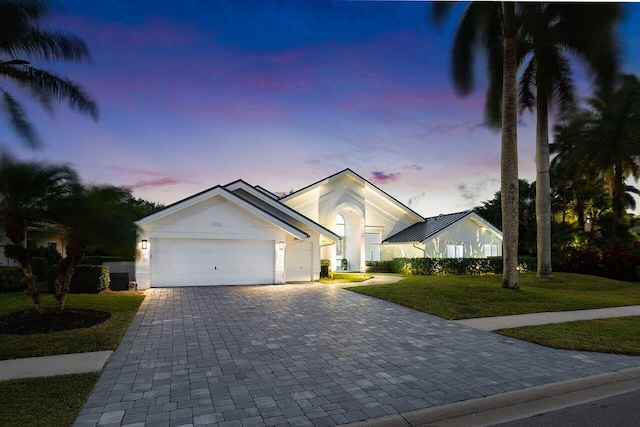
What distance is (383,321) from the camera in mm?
9633

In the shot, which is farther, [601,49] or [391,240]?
[391,240]

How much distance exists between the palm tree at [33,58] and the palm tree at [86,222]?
6.35 metres

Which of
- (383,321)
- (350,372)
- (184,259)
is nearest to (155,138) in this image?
(184,259)

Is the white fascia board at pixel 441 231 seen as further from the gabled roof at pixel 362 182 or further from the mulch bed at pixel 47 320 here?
the mulch bed at pixel 47 320

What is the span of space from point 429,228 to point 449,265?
11.8 ft

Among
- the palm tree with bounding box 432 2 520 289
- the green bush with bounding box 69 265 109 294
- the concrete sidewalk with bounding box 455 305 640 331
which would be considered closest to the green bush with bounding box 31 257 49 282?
the green bush with bounding box 69 265 109 294

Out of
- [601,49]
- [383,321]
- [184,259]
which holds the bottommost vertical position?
[383,321]

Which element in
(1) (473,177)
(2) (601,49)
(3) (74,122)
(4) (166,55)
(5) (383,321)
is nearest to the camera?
(5) (383,321)

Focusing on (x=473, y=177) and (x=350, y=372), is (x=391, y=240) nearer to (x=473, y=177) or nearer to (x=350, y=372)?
(x=473, y=177)

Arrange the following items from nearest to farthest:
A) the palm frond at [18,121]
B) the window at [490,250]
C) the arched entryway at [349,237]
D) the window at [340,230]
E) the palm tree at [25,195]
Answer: the palm tree at [25,195] → the palm frond at [18,121] → the arched entryway at [349,237] → the window at [340,230] → the window at [490,250]

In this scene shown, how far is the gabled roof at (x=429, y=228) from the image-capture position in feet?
83.4

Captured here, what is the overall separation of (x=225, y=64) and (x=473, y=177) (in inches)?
775

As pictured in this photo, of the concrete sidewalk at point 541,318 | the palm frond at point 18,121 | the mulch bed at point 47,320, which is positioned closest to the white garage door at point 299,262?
the mulch bed at point 47,320

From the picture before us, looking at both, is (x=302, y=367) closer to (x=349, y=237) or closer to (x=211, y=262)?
(x=211, y=262)
